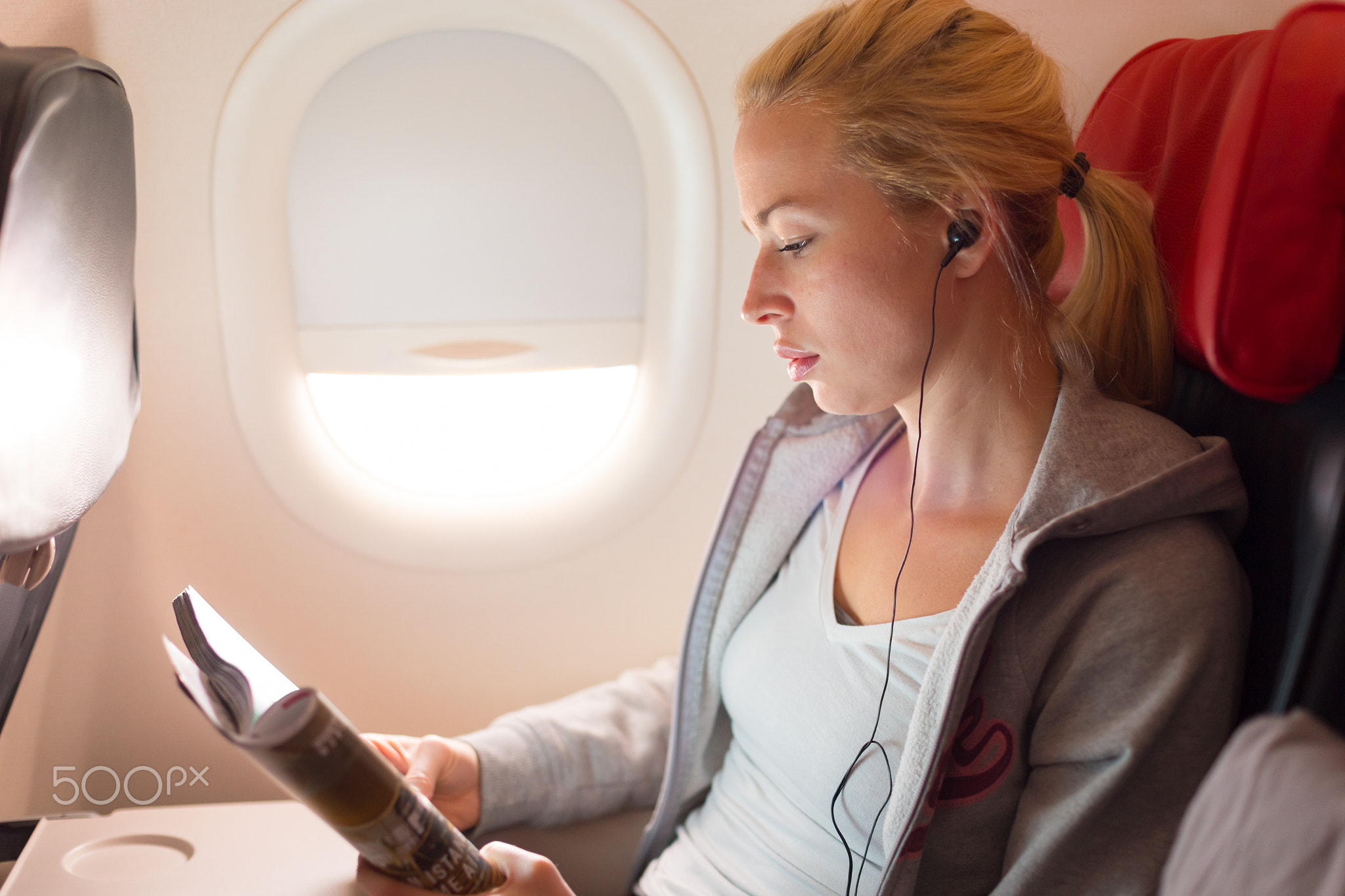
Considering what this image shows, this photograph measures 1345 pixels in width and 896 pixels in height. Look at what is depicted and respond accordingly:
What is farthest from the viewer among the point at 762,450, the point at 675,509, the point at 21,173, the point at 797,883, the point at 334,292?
the point at 675,509

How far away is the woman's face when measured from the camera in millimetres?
957

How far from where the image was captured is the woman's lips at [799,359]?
1029 mm

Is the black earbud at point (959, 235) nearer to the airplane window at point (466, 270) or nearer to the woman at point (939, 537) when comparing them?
the woman at point (939, 537)

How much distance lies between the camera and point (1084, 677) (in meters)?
0.83

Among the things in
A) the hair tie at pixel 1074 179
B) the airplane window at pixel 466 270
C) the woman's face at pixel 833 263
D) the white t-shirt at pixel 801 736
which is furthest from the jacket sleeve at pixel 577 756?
the hair tie at pixel 1074 179

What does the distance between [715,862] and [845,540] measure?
423 mm

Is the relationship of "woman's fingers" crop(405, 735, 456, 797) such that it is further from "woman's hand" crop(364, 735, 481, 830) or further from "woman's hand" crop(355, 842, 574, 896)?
"woman's hand" crop(355, 842, 574, 896)

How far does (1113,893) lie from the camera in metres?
0.80

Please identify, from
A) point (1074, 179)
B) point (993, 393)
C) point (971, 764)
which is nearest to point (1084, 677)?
point (971, 764)

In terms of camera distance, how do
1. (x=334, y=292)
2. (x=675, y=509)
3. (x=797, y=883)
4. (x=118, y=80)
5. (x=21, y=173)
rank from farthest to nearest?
(x=675, y=509)
(x=334, y=292)
(x=797, y=883)
(x=118, y=80)
(x=21, y=173)

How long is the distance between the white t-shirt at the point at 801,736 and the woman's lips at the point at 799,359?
0.72 ft

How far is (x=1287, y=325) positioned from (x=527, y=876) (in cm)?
81

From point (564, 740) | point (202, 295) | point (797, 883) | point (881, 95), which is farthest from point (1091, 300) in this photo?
point (202, 295)

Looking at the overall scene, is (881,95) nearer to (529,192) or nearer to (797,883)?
(529,192)
